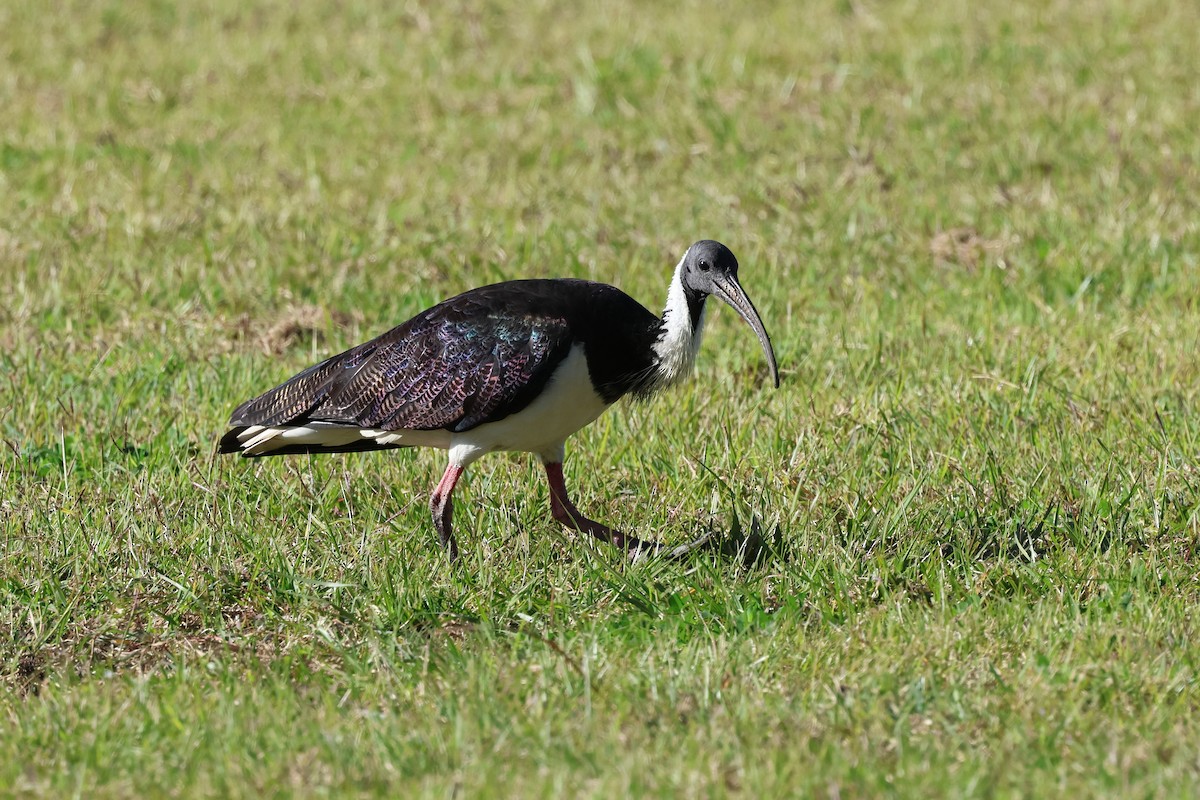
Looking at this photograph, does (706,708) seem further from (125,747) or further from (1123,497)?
(1123,497)

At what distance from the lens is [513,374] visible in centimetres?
579

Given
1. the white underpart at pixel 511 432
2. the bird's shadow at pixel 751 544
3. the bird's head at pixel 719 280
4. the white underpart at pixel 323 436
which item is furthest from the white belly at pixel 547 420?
the bird's shadow at pixel 751 544

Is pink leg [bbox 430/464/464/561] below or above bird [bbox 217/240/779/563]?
below

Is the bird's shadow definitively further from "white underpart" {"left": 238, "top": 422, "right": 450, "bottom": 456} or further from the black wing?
"white underpart" {"left": 238, "top": 422, "right": 450, "bottom": 456}

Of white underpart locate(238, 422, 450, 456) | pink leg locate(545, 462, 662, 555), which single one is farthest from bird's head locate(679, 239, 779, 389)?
white underpart locate(238, 422, 450, 456)

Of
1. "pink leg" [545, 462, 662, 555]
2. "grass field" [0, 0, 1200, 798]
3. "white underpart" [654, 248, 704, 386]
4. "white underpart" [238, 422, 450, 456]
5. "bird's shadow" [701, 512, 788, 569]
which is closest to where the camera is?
"grass field" [0, 0, 1200, 798]

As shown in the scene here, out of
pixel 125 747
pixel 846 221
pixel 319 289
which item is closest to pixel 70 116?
pixel 319 289

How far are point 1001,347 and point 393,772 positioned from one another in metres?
4.38

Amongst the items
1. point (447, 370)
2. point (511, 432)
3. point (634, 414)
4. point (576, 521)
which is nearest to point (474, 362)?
point (447, 370)

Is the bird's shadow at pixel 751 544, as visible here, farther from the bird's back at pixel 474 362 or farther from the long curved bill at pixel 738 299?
the bird's back at pixel 474 362

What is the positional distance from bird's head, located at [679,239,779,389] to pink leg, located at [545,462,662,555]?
82 centimetres

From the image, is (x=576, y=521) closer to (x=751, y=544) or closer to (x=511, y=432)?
(x=511, y=432)

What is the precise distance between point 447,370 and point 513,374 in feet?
0.98

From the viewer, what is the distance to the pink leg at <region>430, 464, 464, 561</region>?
5.84 m
